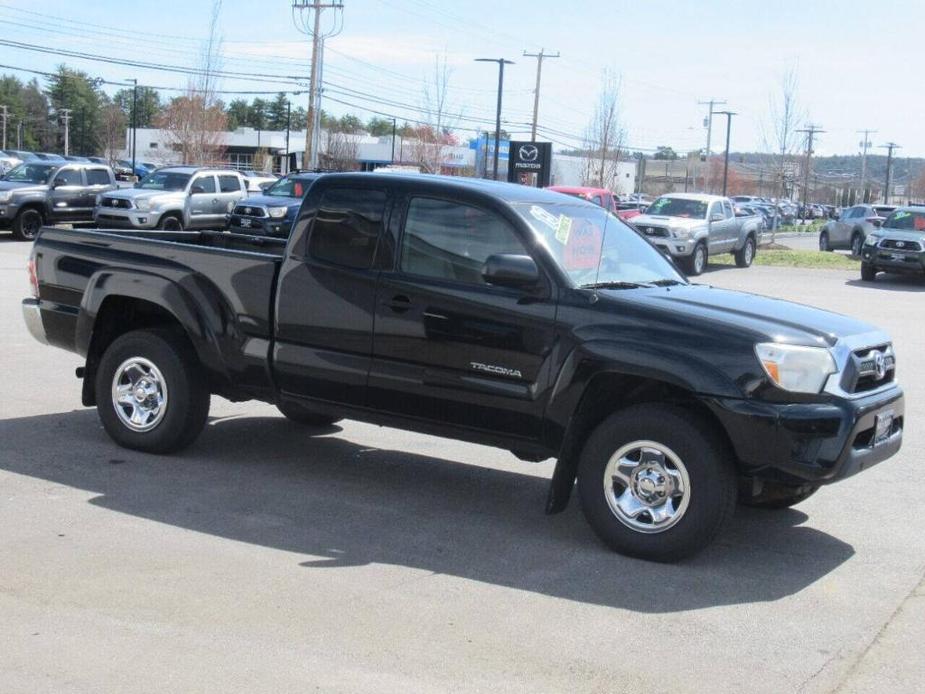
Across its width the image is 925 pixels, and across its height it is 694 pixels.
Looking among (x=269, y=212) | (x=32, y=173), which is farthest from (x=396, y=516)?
(x=32, y=173)

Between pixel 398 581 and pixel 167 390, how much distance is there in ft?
8.76

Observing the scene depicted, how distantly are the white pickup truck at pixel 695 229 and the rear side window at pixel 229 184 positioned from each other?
961cm

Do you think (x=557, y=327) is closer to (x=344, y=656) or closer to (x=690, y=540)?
(x=690, y=540)

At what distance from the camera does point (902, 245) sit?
26.5 metres

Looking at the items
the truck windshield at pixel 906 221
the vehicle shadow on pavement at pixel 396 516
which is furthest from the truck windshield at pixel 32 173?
the vehicle shadow on pavement at pixel 396 516

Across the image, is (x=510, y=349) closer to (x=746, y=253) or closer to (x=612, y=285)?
(x=612, y=285)

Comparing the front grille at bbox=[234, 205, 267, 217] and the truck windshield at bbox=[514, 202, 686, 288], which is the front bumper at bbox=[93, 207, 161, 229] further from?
the truck windshield at bbox=[514, 202, 686, 288]

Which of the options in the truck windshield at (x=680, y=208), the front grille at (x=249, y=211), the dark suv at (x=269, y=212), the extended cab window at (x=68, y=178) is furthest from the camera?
the truck windshield at (x=680, y=208)

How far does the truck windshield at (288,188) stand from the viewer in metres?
26.3

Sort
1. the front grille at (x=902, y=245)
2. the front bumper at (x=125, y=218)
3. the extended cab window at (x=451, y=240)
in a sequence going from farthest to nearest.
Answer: the front grille at (x=902, y=245) < the front bumper at (x=125, y=218) < the extended cab window at (x=451, y=240)

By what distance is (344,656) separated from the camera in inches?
182

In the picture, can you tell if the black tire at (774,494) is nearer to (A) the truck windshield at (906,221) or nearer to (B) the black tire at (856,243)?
(A) the truck windshield at (906,221)

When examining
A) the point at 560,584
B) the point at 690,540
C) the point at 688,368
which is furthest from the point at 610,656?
the point at 688,368

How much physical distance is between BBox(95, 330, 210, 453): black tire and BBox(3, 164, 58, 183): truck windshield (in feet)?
71.2
